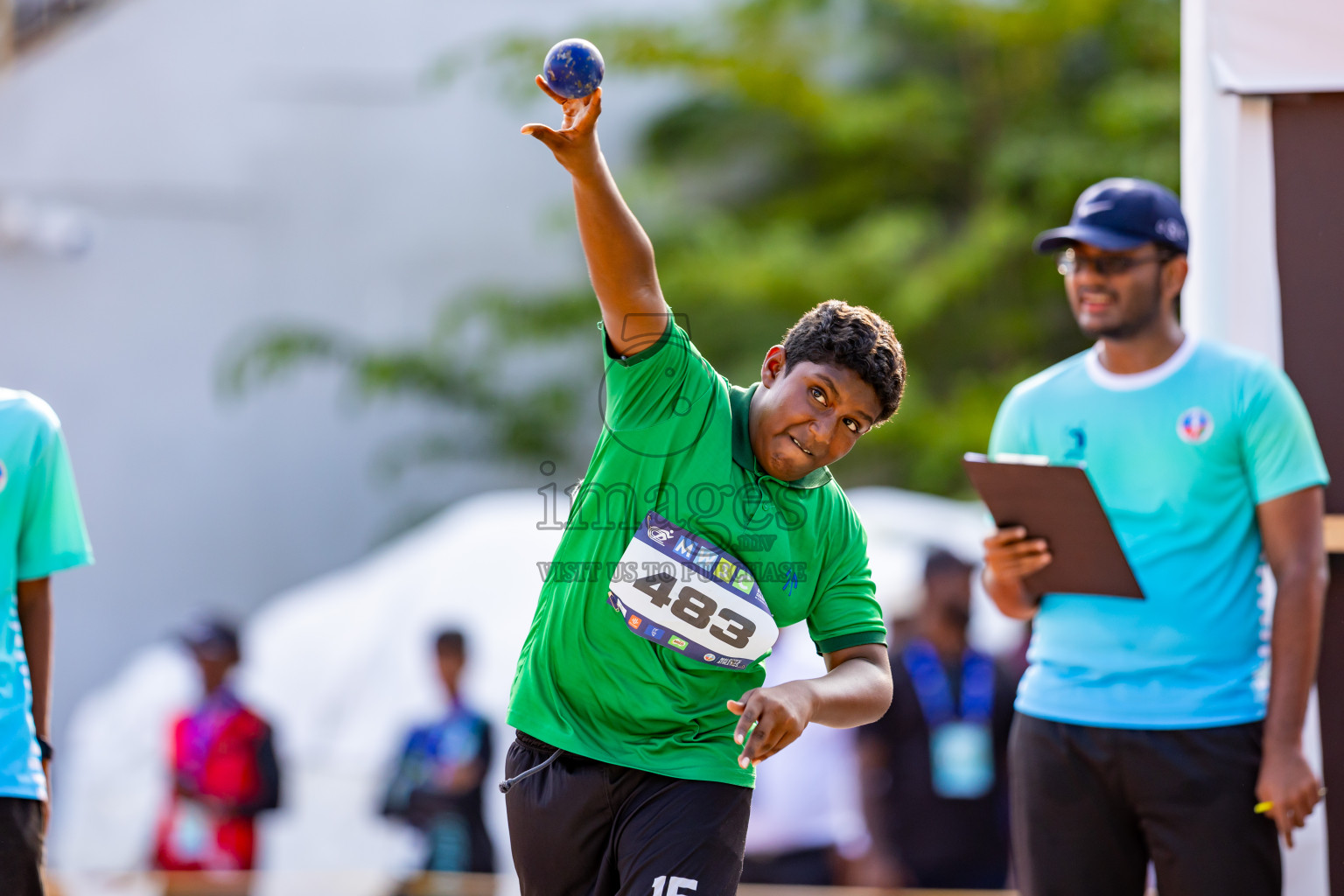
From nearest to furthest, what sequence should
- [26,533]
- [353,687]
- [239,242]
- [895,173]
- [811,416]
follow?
1. [811,416]
2. [26,533]
3. [353,687]
4. [239,242]
5. [895,173]

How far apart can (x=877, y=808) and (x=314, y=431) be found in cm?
721

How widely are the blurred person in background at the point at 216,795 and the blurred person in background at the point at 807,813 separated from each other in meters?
2.26

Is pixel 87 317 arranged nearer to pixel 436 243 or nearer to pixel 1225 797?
pixel 436 243

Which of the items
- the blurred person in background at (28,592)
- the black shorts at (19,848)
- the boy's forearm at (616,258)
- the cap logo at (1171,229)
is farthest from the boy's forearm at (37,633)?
the cap logo at (1171,229)

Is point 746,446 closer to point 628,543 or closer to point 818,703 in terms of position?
point 628,543

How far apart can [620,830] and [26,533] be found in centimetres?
155

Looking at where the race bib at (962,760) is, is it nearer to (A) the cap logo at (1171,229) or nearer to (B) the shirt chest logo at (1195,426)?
(B) the shirt chest logo at (1195,426)

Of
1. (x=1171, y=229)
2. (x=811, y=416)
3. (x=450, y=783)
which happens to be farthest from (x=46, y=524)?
(x=450, y=783)

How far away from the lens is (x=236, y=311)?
35.7 feet

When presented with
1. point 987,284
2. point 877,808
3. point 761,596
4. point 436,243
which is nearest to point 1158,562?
point 761,596

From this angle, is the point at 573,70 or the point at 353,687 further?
the point at 353,687

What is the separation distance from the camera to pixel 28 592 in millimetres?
3006

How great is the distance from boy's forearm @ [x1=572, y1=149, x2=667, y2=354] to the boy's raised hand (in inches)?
0.4

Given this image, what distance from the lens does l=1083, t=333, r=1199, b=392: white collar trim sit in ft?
11.1
